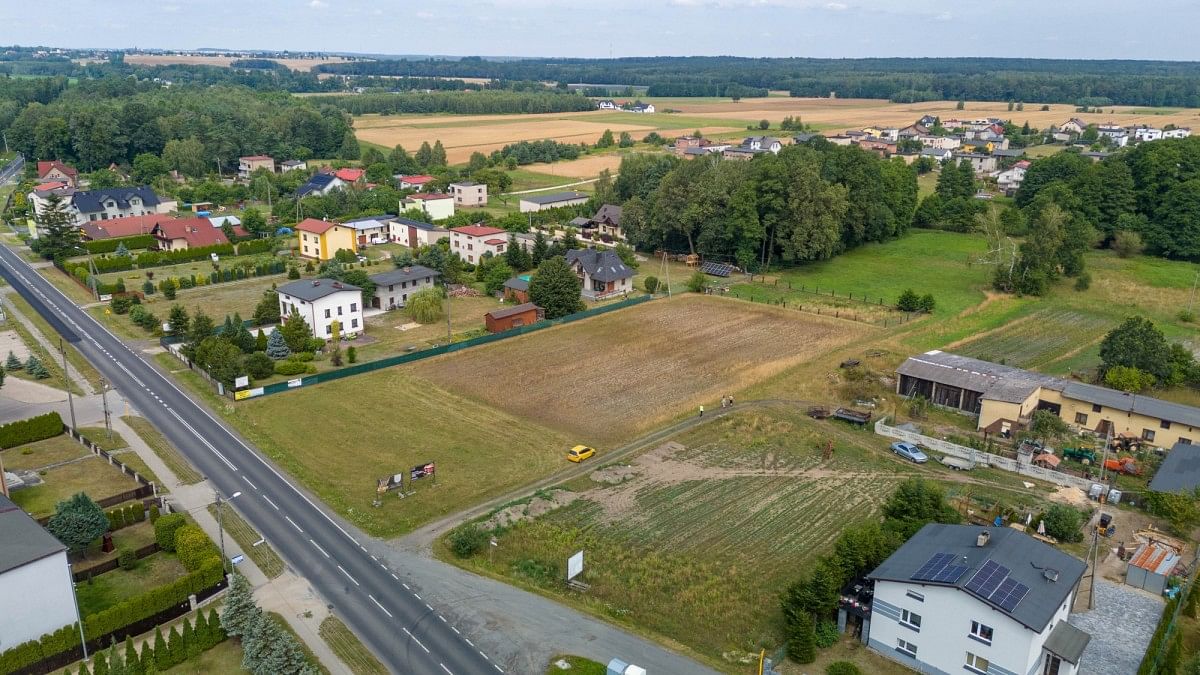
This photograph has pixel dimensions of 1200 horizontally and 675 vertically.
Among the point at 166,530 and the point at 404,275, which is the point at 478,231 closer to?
the point at 404,275

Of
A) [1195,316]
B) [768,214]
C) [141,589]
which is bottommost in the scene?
[141,589]

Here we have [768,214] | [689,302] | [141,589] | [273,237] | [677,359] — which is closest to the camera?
[141,589]

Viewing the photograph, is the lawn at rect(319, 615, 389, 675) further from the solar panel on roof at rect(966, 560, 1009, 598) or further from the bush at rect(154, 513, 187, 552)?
the solar panel on roof at rect(966, 560, 1009, 598)

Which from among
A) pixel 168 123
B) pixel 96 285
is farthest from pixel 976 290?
pixel 168 123

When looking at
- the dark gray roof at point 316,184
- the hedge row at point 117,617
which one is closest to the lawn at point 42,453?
the hedge row at point 117,617

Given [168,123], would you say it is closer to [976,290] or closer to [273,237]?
[273,237]

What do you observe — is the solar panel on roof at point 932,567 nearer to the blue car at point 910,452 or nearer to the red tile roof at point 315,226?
the blue car at point 910,452
